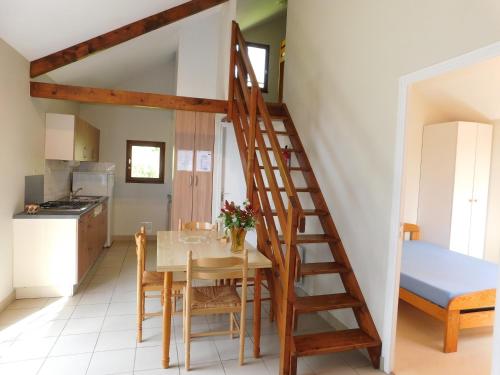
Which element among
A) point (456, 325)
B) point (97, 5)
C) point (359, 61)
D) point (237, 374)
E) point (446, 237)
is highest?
point (97, 5)

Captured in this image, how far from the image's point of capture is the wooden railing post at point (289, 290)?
2365mm

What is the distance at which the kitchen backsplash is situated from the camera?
179 inches

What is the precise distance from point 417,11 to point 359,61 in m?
0.70

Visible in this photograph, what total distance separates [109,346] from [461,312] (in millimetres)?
3218

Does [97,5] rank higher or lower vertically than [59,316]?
higher

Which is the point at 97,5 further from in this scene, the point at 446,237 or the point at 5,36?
the point at 446,237

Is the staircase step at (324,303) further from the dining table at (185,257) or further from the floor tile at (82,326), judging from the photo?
the floor tile at (82,326)

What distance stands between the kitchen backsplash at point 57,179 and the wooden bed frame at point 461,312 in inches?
193

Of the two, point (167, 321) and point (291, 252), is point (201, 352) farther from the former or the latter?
point (291, 252)

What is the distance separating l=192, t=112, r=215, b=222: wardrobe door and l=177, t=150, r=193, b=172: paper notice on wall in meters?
0.09

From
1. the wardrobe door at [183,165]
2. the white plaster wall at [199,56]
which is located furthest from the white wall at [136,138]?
the wardrobe door at [183,165]

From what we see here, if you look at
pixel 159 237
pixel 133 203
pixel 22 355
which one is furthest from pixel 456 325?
pixel 133 203

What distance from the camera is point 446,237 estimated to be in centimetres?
466

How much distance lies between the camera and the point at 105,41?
3779 mm
